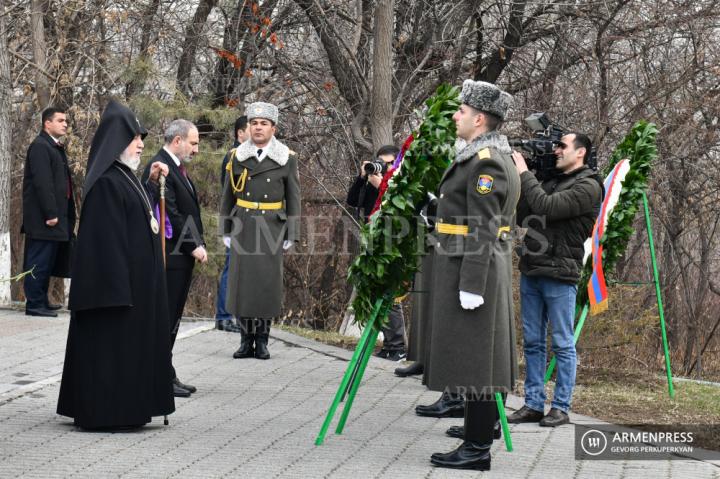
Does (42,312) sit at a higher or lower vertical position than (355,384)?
higher

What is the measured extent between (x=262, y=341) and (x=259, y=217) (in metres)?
1.19

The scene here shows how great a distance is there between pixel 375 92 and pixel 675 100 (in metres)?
4.87

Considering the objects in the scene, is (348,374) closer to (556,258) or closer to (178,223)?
(556,258)

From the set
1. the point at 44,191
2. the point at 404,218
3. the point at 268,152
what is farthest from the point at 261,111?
the point at 44,191

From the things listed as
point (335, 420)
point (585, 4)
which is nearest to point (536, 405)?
point (335, 420)

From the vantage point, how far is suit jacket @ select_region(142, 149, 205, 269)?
8.33m

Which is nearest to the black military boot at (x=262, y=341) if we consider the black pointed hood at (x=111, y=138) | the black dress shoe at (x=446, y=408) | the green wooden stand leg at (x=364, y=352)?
the black dress shoe at (x=446, y=408)

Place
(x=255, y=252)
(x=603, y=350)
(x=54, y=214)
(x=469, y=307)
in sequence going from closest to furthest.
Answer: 1. (x=469, y=307)
2. (x=255, y=252)
3. (x=54, y=214)
4. (x=603, y=350)

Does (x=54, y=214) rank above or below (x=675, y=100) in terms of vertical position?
below

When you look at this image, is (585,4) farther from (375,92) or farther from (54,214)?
(54,214)

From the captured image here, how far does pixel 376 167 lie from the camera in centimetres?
1002

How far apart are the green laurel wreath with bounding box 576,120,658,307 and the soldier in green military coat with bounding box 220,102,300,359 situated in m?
2.82

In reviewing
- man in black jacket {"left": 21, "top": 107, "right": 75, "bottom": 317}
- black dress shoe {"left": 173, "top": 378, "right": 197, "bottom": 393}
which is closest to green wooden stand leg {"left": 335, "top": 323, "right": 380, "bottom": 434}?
black dress shoe {"left": 173, "top": 378, "right": 197, "bottom": 393}

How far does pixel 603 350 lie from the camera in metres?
13.2
